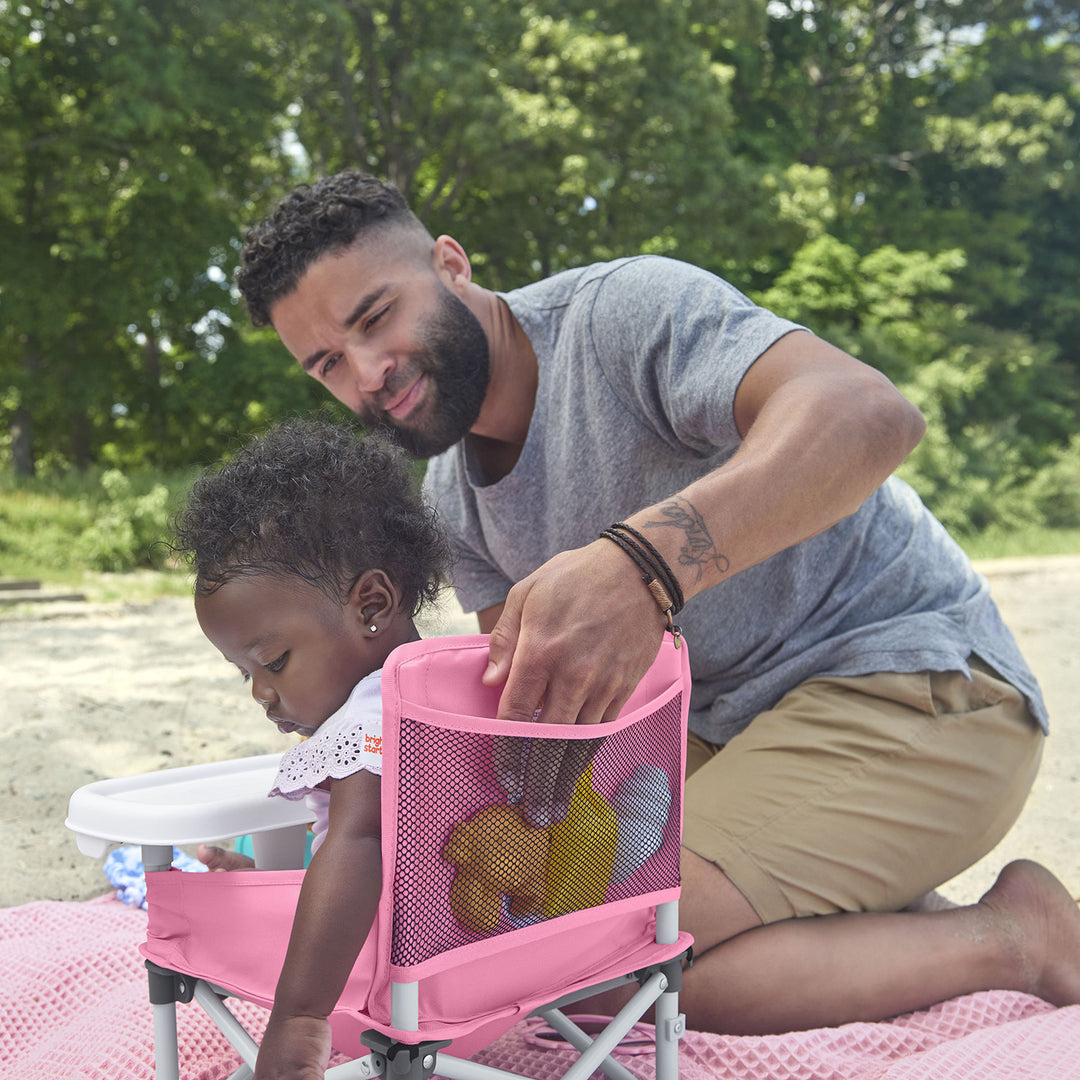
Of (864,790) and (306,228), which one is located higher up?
(306,228)

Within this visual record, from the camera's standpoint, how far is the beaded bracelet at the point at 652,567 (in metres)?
1.33

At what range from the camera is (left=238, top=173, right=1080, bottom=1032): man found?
1629 millimetres

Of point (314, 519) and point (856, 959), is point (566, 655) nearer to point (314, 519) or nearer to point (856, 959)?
point (314, 519)

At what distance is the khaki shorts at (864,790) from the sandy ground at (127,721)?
697 mm

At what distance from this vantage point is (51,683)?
5.04m

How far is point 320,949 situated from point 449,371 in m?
1.47

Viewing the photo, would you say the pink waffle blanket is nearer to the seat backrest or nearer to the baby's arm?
the seat backrest

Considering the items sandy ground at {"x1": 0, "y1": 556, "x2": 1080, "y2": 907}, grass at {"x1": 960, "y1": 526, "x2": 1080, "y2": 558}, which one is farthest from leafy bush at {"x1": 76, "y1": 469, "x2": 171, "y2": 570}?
grass at {"x1": 960, "y1": 526, "x2": 1080, "y2": 558}

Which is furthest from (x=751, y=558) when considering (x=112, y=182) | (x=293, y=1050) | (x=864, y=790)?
(x=112, y=182)

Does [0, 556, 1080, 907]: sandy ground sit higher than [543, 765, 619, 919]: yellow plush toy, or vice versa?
[543, 765, 619, 919]: yellow plush toy

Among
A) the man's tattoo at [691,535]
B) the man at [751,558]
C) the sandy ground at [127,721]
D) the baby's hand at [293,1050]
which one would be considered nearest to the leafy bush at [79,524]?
the sandy ground at [127,721]

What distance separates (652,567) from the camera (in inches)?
52.6

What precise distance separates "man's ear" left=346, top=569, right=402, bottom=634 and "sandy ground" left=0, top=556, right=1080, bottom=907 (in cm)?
22

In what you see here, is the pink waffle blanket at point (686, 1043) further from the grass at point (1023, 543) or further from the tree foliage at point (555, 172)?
the grass at point (1023, 543)
